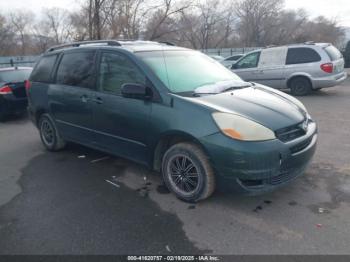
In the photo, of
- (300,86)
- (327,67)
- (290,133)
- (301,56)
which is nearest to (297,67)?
(301,56)

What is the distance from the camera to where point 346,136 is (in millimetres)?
5484

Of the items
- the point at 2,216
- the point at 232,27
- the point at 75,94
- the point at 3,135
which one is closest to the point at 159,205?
the point at 2,216

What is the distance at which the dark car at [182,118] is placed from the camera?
2.99 metres

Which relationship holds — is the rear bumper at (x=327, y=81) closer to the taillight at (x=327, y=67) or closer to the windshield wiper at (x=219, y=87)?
the taillight at (x=327, y=67)

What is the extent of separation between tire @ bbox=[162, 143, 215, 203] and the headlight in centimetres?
39

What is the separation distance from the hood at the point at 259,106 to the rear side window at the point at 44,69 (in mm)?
3019

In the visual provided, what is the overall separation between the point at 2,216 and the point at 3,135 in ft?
13.5

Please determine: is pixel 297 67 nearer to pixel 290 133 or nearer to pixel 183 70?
pixel 183 70

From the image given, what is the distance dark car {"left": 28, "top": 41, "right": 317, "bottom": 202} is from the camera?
299cm

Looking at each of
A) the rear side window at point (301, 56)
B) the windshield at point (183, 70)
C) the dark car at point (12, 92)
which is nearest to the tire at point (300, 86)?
the rear side window at point (301, 56)

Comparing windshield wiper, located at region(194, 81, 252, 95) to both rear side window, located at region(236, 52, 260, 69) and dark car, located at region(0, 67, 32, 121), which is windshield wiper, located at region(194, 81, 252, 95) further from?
rear side window, located at region(236, 52, 260, 69)

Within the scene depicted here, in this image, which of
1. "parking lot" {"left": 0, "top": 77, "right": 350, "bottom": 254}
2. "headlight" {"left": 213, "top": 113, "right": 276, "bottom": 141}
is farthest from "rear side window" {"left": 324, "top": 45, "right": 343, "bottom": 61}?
"headlight" {"left": 213, "top": 113, "right": 276, "bottom": 141}

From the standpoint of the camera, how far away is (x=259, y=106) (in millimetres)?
3328

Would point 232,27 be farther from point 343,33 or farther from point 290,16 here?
point 343,33
